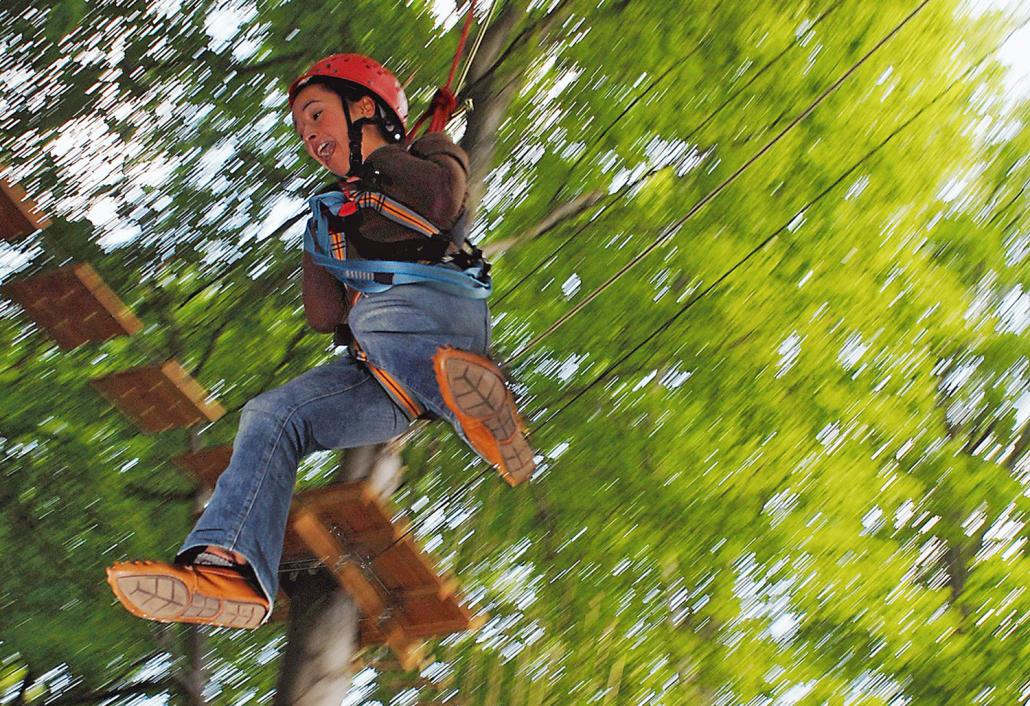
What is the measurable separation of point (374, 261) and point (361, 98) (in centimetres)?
65

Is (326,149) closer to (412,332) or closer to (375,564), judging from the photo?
(412,332)

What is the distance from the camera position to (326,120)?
3.70 metres

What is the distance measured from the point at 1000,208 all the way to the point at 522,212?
3535 millimetres

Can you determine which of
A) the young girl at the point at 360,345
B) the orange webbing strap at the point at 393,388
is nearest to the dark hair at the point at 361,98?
the young girl at the point at 360,345

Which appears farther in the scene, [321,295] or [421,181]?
[321,295]

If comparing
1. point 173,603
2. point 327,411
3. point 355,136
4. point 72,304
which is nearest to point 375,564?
point 327,411

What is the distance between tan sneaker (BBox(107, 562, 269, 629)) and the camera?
285 cm

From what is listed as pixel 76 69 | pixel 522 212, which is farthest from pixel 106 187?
pixel 522 212

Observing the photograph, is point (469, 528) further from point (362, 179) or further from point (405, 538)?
point (362, 179)

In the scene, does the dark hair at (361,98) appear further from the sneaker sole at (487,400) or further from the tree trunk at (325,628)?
the tree trunk at (325,628)

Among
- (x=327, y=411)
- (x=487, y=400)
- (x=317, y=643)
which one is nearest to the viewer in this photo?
(x=487, y=400)

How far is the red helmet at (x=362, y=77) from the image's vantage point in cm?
368

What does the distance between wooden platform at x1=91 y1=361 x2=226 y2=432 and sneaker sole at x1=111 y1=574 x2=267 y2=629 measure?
915 millimetres

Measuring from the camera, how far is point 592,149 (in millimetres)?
6961
